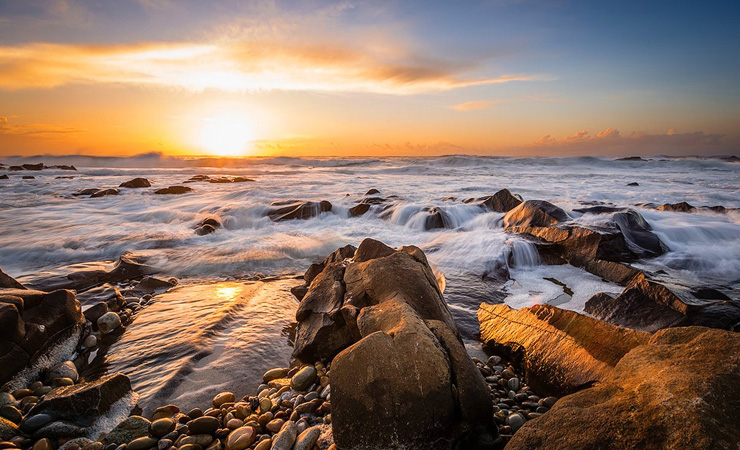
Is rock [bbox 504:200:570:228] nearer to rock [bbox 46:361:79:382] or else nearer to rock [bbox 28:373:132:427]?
rock [bbox 28:373:132:427]

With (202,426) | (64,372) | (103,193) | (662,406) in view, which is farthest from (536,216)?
(103,193)

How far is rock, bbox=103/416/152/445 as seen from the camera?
2600 millimetres

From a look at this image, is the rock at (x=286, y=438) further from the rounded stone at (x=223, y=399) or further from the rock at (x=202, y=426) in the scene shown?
the rounded stone at (x=223, y=399)

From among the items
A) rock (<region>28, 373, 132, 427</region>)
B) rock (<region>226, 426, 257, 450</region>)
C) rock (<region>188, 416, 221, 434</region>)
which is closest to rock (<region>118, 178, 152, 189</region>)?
rock (<region>28, 373, 132, 427</region>)

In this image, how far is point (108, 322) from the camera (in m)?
4.45

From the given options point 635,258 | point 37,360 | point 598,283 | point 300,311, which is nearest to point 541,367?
point 300,311

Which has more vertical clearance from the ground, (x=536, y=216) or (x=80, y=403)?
(x=536, y=216)

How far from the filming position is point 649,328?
148 inches

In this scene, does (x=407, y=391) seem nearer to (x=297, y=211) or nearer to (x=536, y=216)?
(x=536, y=216)

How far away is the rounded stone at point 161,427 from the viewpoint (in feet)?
8.68

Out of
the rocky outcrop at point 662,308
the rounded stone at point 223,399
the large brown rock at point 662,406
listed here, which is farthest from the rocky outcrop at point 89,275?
the rocky outcrop at point 662,308

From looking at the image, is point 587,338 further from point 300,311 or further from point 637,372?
point 300,311

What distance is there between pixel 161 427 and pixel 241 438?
64cm

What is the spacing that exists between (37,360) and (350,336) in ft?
10.2
